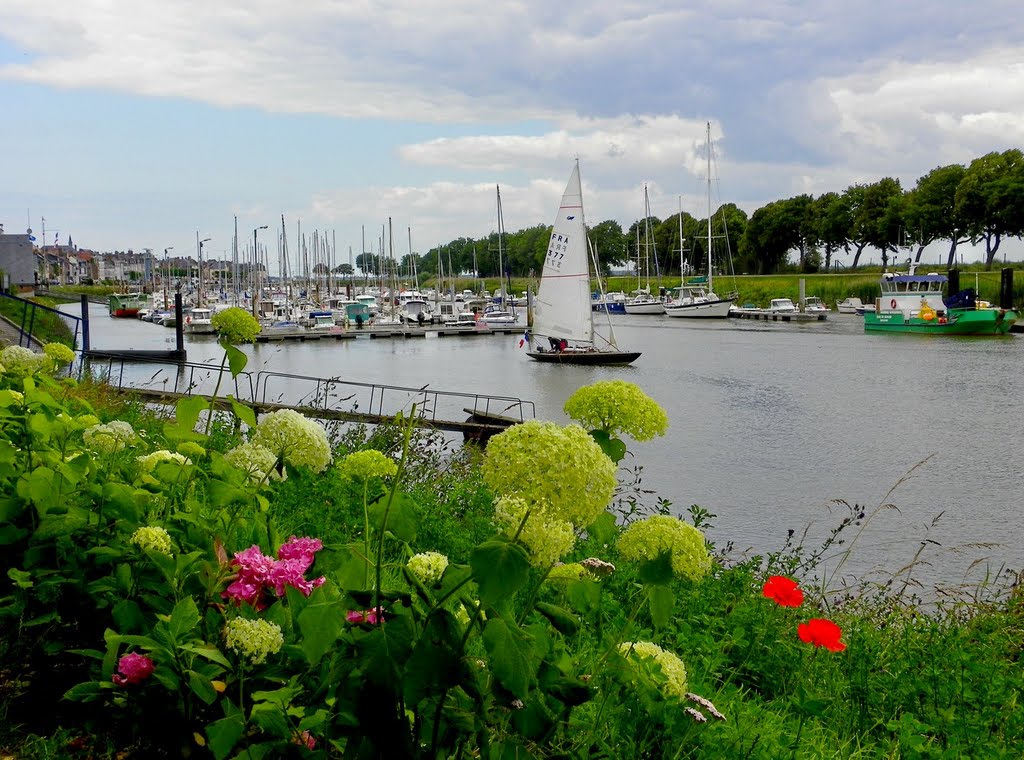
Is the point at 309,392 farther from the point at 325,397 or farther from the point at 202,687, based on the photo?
the point at 202,687

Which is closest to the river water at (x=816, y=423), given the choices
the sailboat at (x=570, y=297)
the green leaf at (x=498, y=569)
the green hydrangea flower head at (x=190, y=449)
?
the sailboat at (x=570, y=297)

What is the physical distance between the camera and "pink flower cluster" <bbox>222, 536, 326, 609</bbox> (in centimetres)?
296

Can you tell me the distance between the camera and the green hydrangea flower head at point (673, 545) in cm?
296

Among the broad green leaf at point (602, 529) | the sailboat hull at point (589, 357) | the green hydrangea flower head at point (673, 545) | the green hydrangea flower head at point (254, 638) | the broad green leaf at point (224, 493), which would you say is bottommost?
the sailboat hull at point (589, 357)

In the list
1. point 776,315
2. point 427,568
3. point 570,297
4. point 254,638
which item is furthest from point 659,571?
point 776,315

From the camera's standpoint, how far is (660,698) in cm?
319

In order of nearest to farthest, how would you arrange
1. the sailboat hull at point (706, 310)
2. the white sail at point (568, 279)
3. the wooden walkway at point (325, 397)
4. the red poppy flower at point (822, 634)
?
the red poppy flower at point (822, 634)
the wooden walkway at point (325, 397)
the white sail at point (568, 279)
the sailboat hull at point (706, 310)

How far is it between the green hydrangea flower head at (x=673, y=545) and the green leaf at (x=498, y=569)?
954 mm

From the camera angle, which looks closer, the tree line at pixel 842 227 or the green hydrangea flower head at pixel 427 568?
the green hydrangea flower head at pixel 427 568

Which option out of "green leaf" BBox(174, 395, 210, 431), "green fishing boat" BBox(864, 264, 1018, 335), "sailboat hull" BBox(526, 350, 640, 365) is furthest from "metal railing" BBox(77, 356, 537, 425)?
"green fishing boat" BBox(864, 264, 1018, 335)

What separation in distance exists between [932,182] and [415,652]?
102540 mm

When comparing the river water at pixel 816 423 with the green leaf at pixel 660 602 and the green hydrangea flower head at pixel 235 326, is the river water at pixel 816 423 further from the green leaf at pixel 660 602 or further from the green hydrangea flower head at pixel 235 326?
the green leaf at pixel 660 602

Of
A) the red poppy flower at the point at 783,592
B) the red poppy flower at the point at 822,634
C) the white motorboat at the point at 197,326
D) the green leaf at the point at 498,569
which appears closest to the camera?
the green leaf at the point at 498,569

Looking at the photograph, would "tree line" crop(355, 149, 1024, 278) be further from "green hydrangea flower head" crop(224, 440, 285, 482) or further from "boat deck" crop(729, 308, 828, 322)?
"green hydrangea flower head" crop(224, 440, 285, 482)
